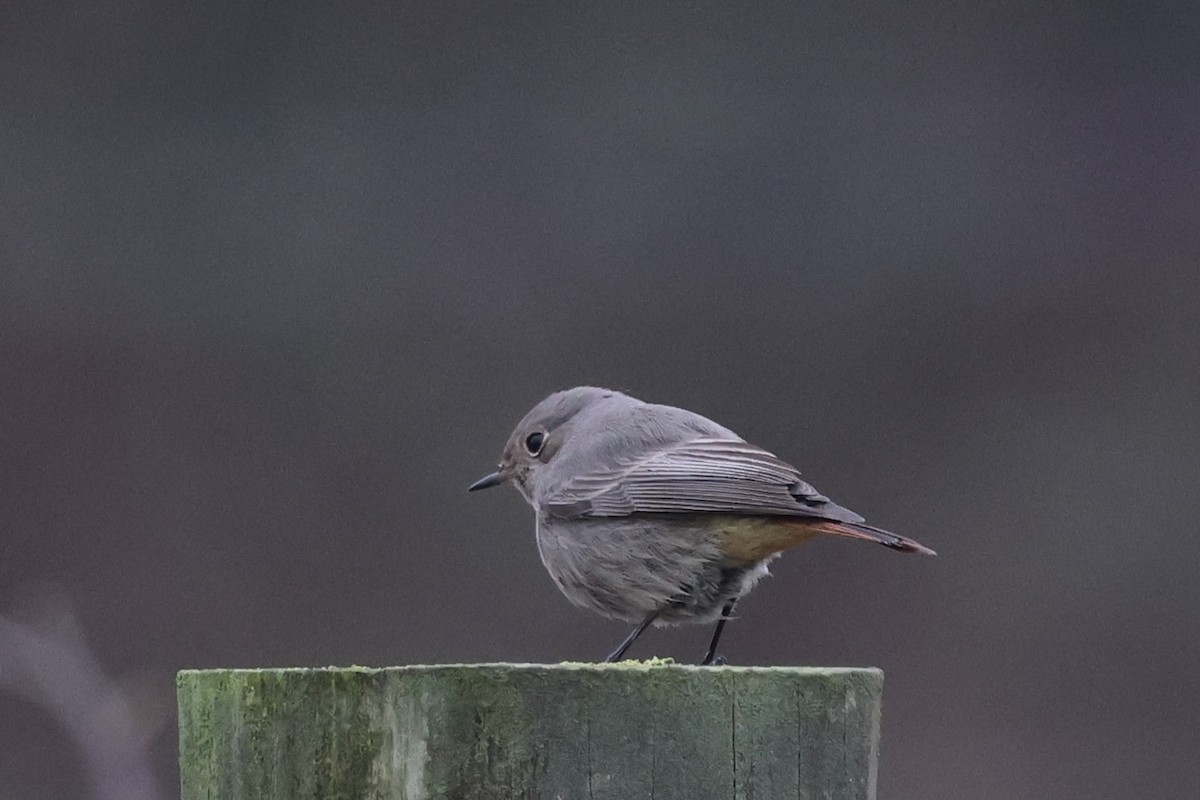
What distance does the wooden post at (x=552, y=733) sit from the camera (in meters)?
2.00

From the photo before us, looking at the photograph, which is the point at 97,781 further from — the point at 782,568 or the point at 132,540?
the point at 782,568

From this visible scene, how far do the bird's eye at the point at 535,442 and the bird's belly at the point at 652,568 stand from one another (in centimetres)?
41

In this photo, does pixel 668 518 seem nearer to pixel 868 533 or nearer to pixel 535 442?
pixel 868 533

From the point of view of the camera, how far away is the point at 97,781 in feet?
12.8

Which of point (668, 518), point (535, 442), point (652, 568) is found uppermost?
point (535, 442)

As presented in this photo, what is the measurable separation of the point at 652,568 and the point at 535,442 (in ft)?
2.25

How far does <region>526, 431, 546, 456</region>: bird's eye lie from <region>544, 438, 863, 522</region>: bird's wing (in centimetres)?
26

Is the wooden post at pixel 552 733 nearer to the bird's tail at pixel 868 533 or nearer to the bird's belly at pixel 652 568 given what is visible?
the bird's tail at pixel 868 533

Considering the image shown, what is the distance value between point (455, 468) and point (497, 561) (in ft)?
1.36

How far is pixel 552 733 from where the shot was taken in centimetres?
200

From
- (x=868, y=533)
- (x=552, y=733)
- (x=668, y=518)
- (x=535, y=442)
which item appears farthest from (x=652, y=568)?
(x=552, y=733)

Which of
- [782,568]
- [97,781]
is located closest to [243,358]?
[782,568]

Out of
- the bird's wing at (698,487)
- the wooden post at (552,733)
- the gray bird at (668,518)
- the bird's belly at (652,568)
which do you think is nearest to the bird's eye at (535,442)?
the gray bird at (668,518)

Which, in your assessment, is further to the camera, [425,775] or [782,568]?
[782,568]
